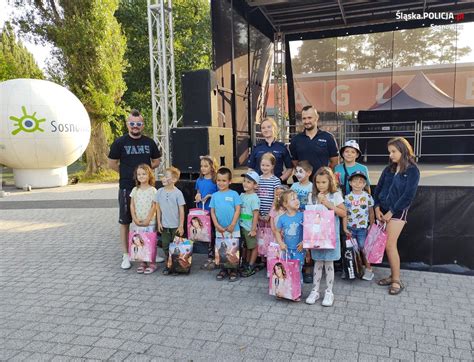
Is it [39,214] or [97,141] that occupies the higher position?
[97,141]

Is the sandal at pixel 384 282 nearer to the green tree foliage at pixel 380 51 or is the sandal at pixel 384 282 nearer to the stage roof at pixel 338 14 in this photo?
the stage roof at pixel 338 14

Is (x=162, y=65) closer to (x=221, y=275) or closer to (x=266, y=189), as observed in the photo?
(x=266, y=189)

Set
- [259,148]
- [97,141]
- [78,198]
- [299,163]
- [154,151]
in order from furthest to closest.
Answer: [97,141], [78,198], [154,151], [259,148], [299,163]

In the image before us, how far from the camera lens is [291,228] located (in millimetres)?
3650

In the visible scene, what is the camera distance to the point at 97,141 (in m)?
16.4

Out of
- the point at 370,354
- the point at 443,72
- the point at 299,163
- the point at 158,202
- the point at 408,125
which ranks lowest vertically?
the point at 370,354

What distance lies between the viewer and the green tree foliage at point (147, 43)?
20.1 metres

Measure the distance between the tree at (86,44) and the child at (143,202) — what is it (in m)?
12.0

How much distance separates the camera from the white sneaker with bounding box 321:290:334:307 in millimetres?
3537

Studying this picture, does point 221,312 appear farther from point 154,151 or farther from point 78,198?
point 78,198

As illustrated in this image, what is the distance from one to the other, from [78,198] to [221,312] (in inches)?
345

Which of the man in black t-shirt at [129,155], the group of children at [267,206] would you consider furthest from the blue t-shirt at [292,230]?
the man in black t-shirt at [129,155]

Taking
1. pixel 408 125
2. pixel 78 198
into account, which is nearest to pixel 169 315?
pixel 78 198

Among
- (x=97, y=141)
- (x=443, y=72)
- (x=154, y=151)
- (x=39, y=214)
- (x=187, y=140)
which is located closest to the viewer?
(x=154, y=151)
